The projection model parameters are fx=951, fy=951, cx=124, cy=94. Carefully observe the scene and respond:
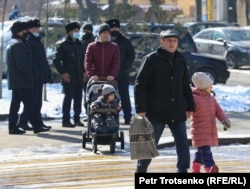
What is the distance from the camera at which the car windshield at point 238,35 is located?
37.1 meters

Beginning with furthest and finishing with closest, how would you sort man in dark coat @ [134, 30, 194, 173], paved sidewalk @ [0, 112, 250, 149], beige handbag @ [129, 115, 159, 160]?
paved sidewalk @ [0, 112, 250, 149] < man in dark coat @ [134, 30, 194, 173] < beige handbag @ [129, 115, 159, 160]

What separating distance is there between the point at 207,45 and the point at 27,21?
2182cm

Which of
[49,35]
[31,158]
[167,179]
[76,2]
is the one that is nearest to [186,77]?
[167,179]

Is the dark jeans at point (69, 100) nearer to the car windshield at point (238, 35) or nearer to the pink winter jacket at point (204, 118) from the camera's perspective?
the pink winter jacket at point (204, 118)

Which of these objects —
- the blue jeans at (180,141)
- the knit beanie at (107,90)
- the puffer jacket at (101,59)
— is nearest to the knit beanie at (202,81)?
the blue jeans at (180,141)

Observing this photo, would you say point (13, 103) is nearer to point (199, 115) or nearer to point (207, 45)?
point (199, 115)

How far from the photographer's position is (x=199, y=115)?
11.2 meters

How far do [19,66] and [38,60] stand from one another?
1.78 ft

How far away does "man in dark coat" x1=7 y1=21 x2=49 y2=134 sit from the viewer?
15.8m

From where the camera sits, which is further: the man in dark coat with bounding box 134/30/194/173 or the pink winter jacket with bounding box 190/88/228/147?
the pink winter jacket with bounding box 190/88/228/147

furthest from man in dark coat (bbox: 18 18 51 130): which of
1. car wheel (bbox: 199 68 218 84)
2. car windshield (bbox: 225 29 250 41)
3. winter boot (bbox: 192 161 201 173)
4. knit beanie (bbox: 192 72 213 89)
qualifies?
car windshield (bbox: 225 29 250 41)

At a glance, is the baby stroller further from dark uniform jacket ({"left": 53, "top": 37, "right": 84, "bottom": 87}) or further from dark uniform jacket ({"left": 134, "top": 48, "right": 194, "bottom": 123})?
dark uniform jacket ({"left": 134, "top": 48, "right": 194, "bottom": 123})

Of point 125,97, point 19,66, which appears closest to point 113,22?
point 125,97

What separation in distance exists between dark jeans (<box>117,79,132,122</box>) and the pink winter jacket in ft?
19.8
